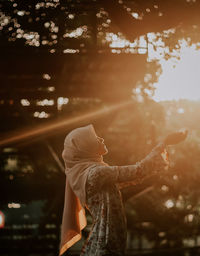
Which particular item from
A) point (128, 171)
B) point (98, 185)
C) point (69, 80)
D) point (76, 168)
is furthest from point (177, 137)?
point (69, 80)

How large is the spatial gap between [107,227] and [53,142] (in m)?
5.97

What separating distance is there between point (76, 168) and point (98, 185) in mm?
276

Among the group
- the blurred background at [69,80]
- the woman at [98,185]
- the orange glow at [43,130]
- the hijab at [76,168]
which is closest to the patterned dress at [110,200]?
the woman at [98,185]

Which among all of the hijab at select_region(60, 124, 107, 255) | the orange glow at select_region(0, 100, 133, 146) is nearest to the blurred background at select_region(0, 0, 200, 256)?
the orange glow at select_region(0, 100, 133, 146)

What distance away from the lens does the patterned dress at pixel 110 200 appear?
3115mm

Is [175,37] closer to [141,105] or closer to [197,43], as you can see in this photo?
[197,43]

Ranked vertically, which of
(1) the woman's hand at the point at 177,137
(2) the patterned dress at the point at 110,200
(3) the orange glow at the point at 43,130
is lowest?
(3) the orange glow at the point at 43,130

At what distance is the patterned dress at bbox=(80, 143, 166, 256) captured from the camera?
3.12 metres

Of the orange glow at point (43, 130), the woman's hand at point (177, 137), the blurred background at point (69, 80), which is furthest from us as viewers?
the orange glow at point (43, 130)

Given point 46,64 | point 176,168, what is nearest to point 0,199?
point 46,64

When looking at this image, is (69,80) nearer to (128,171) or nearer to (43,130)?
(43,130)

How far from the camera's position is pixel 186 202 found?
1499cm

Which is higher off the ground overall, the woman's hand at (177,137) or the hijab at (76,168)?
the woman's hand at (177,137)

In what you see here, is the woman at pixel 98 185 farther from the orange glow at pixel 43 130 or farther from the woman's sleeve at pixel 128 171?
the orange glow at pixel 43 130
